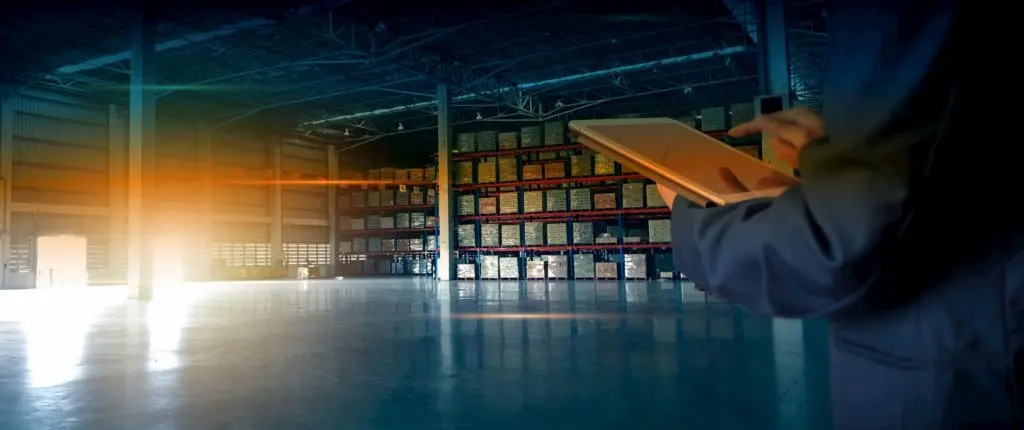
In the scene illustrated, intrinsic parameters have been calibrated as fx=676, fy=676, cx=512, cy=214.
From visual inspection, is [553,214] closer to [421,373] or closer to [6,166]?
[6,166]

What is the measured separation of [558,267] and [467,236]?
3.33 m

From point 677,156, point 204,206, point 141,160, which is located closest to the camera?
point 677,156

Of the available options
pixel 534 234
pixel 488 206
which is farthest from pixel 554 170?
pixel 488 206

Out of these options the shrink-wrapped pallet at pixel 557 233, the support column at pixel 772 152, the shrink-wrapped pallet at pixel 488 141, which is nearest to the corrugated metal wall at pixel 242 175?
the shrink-wrapped pallet at pixel 488 141

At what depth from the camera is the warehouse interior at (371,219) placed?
12.7ft

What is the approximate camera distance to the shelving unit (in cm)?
2041

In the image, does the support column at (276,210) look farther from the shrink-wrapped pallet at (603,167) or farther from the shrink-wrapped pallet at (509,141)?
the shrink-wrapped pallet at (603,167)

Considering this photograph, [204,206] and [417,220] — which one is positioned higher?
[204,206]

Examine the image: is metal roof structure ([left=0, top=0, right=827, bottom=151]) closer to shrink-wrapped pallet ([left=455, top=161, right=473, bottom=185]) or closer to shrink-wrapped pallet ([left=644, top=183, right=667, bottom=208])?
shrink-wrapped pallet ([left=455, top=161, right=473, bottom=185])

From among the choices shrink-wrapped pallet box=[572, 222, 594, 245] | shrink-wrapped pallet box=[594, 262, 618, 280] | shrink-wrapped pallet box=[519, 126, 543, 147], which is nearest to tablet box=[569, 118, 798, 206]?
shrink-wrapped pallet box=[594, 262, 618, 280]

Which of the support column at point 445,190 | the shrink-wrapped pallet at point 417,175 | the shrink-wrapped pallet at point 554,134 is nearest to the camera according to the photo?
the support column at point 445,190

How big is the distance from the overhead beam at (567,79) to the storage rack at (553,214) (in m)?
1.38

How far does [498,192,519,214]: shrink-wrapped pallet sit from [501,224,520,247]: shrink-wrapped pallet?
508 mm

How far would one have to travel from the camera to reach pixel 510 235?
22.3m
